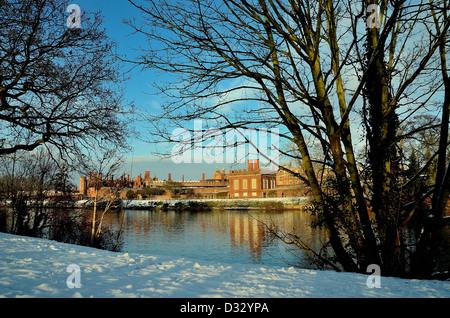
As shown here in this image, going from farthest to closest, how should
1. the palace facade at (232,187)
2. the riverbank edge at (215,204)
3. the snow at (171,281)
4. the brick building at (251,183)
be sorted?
the brick building at (251,183) → the palace facade at (232,187) → the riverbank edge at (215,204) → the snow at (171,281)

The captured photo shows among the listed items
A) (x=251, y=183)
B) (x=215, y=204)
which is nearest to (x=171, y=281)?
(x=215, y=204)

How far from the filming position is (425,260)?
5.95 m

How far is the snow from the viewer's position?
12.0ft

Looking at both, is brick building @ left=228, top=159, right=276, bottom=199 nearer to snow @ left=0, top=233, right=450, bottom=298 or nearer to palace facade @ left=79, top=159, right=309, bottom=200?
palace facade @ left=79, top=159, right=309, bottom=200

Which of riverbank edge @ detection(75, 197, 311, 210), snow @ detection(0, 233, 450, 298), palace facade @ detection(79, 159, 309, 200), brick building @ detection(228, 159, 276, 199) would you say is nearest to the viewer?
snow @ detection(0, 233, 450, 298)

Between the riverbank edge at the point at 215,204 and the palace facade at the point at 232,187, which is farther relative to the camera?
the palace facade at the point at 232,187

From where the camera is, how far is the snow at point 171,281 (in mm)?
3652

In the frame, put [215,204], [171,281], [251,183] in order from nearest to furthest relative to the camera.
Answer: [171,281] → [215,204] → [251,183]

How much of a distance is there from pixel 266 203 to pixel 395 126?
37.8m

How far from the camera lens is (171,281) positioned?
Result: 170 inches

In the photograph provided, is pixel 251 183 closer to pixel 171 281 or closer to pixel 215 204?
pixel 215 204

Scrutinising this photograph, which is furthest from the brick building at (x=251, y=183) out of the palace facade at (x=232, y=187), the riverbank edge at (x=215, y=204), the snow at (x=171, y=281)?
the snow at (x=171, y=281)

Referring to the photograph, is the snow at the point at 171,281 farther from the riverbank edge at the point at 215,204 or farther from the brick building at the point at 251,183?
the brick building at the point at 251,183

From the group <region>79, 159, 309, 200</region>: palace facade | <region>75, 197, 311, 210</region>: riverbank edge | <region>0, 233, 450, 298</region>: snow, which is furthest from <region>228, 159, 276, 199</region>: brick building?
<region>0, 233, 450, 298</region>: snow
